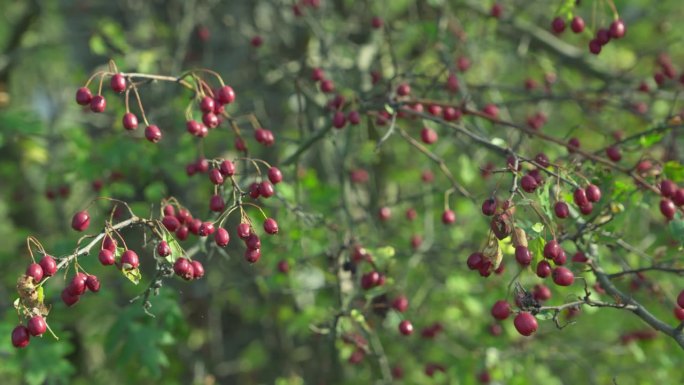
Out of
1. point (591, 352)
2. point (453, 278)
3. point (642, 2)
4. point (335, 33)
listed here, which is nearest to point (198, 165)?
point (453, 278)

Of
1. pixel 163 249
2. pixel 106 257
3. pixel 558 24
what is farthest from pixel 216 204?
pixel 558 24

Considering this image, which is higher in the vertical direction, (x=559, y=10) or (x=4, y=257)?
(x=559, y=10)

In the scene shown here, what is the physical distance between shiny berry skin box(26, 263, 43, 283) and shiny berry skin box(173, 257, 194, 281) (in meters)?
0.37

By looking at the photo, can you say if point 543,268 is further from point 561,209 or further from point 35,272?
point 35,272

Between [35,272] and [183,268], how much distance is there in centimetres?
40

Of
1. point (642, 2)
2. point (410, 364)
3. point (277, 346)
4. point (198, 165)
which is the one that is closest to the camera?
point (198, 165)

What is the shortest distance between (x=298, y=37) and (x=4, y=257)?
2.39 metres

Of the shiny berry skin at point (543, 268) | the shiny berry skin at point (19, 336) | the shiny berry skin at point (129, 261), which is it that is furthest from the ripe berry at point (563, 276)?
the shiny berry skin at point (19, 336)

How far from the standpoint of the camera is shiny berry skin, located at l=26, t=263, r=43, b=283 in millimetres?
2135

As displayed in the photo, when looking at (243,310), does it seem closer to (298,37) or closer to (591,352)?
(298,37)

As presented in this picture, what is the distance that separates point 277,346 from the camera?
5.41m

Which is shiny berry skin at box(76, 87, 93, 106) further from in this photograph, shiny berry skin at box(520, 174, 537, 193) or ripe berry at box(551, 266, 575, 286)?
ripe berry at box(551, 266, 575, 286)

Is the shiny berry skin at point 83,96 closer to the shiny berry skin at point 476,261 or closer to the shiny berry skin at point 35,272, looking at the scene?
the shiny berry skin at point 35,272

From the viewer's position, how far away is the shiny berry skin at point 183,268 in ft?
7.45
